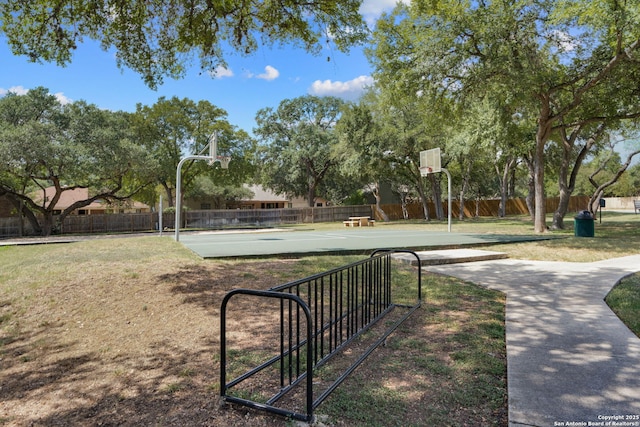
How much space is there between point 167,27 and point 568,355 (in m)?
8.82

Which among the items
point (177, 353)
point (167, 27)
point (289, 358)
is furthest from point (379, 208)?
point (289, 358)

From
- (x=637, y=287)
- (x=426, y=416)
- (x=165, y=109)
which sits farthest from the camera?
(x=165, y=109)

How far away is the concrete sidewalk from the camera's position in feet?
7.66

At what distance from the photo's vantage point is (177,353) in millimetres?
3611

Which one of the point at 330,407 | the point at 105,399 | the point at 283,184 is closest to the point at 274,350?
the point at 330,407

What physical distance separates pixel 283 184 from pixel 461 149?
18240 mm

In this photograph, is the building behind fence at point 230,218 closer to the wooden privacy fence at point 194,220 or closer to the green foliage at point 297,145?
the wooden privacy fence at point 194,220

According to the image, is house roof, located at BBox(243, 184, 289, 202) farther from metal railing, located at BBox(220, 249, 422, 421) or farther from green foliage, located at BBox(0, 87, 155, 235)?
metal railing, located at BBox(220, 249, 422, 421)

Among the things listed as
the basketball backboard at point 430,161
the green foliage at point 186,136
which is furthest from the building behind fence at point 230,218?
the basketball backboard at point 430,161

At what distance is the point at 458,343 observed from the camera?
3660 millimetres

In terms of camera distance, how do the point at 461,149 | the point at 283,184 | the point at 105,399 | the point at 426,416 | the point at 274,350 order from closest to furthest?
the point at 426,416, the point at 105,399, the point at 274,350, the point at 461,149, the point at 283,184

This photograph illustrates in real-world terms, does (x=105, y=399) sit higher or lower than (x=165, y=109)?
lower

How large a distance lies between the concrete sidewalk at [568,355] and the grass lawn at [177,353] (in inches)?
6.3

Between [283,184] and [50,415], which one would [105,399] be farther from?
[283,184]
